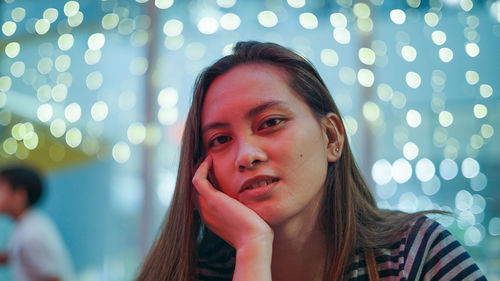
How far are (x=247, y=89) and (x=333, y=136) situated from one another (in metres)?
0.23

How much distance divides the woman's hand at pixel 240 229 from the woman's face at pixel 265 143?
0.07ft

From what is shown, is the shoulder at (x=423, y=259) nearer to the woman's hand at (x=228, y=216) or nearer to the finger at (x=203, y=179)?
the woman's hand at (x=228, y=216)

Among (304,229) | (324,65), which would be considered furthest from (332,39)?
(304,229)

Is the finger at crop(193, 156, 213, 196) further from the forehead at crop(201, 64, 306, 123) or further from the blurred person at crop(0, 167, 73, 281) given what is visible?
the blurred person at crop(0, 167, 73, 281)

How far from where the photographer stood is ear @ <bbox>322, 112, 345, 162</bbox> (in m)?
1.03

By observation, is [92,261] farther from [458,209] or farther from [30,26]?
[458,209]

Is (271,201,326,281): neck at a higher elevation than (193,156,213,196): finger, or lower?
lower

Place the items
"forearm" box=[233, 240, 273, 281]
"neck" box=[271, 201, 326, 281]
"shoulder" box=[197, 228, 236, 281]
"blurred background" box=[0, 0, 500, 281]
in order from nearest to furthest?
"forearm" box=[233, 240, 273, 281]
"neck" box=[271, 201, 326, 281]
"shoulder" box=[197, 228, 236, 281]
"blurred background" box=[0, 0, 500, 281]

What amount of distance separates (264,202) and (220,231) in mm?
142

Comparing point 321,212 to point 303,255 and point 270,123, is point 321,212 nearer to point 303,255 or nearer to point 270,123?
point 303,255

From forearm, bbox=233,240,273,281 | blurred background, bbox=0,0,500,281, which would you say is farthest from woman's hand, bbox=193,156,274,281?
blurred background, bbox=0,0,500,281

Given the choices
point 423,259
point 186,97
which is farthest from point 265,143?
point 186,97

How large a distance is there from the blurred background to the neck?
1627 millimetres

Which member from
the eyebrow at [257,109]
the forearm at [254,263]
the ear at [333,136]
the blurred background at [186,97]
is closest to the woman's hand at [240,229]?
the forearm at [254,263]
